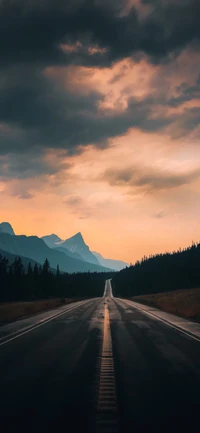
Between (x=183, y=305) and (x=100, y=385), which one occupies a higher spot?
(x=100, y=385)

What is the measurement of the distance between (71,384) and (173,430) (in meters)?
2.95

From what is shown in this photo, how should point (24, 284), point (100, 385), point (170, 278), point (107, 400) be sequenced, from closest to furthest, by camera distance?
point (107, 400)
point (100, 385)
point (24, 284)
point (170, 278)

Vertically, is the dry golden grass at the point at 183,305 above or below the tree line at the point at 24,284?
below

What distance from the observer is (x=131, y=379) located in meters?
7.74

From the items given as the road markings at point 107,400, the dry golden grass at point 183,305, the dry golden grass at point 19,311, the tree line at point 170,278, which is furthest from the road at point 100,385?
the tree line at point 170,278

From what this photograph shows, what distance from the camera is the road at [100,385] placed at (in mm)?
5266

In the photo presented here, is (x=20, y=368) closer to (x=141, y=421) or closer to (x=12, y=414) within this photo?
(x=12, y=414)

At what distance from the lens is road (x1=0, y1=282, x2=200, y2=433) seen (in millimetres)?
5266

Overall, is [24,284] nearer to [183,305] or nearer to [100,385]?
[183,305]

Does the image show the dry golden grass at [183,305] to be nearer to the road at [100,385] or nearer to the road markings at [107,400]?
the road at [100,385]

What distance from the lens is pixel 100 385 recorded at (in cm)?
723

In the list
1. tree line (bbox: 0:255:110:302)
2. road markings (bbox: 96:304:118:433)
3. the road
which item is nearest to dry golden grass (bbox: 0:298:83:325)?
the road

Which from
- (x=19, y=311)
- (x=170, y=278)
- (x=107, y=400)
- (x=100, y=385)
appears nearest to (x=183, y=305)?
(x=19, y=311)

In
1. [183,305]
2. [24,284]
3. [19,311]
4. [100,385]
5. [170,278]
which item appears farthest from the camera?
[170,278]
